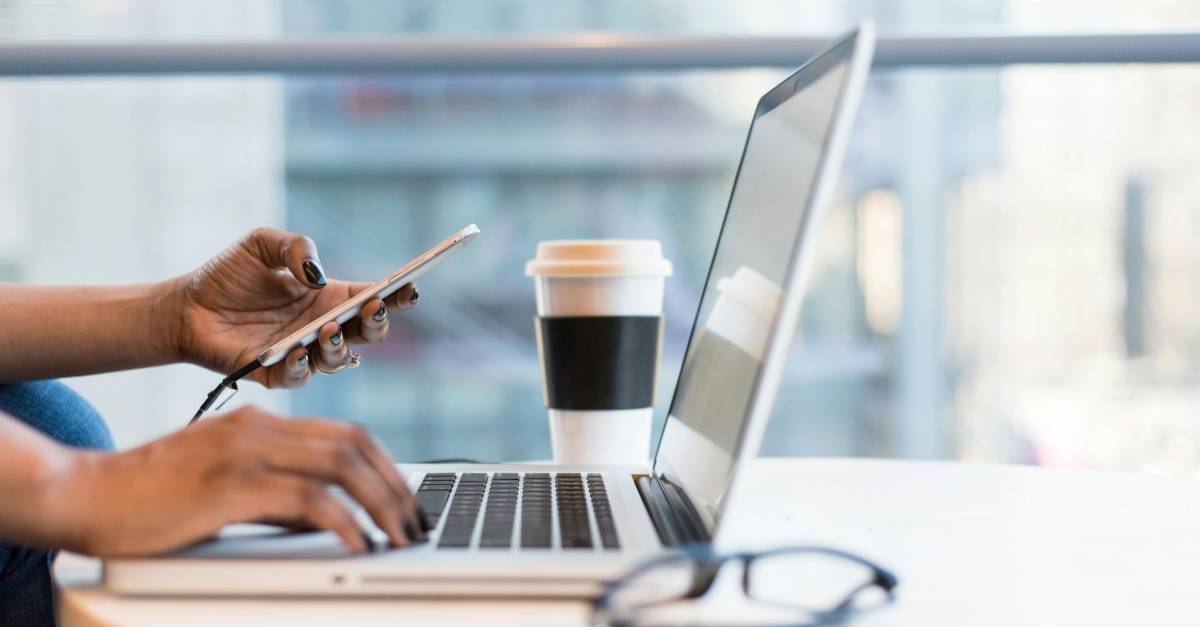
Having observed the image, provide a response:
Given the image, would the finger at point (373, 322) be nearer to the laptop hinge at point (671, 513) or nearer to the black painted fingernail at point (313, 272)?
the black painted fingernail at point (313, 272)

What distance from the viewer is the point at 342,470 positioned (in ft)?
1.31

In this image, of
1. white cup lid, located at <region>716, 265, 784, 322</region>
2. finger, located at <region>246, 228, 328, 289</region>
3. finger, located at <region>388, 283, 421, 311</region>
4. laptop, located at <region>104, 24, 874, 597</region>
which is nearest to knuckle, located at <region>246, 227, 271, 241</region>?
finger, located at <region>246, 228, 328, 289</region>

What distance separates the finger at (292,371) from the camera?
2.33 ft

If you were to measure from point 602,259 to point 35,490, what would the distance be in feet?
1.31

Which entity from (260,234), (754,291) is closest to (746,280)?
(754,291)

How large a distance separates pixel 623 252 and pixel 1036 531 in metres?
0.32

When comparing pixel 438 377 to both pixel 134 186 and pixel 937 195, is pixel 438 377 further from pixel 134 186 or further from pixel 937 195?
pixel 937 195

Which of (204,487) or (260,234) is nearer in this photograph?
(204,487)

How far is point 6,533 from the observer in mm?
426

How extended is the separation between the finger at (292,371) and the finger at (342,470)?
0.99ft

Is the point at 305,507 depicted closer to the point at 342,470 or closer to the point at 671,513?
the point at 342,470

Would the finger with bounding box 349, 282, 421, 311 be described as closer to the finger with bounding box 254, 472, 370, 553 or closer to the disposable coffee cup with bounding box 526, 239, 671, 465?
the disposable coffee cup with bounding box 526, 239, 671, 465

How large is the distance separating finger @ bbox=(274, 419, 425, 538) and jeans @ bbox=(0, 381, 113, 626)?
12.4 inches

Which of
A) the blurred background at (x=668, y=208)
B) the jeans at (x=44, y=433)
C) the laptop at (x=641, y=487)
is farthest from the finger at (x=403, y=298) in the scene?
the blurred background at (x=668, y=208)
